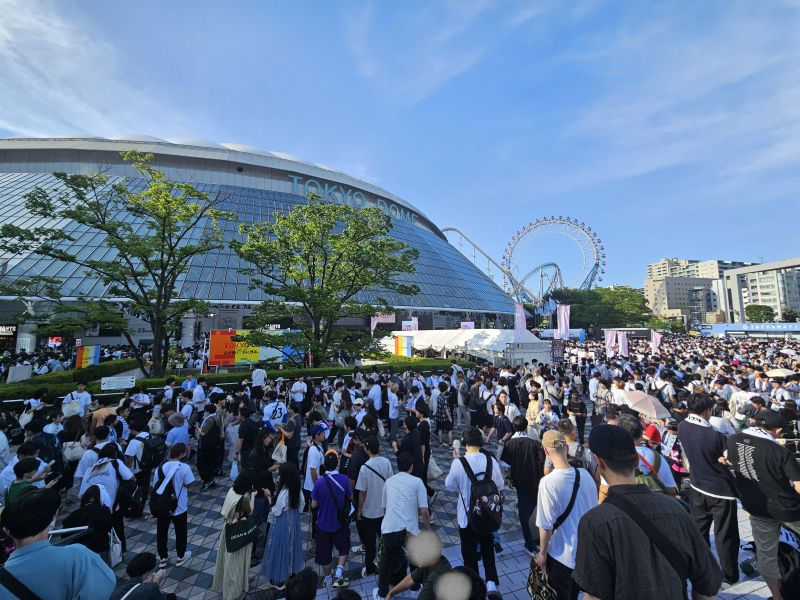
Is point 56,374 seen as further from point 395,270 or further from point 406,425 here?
point 406,425

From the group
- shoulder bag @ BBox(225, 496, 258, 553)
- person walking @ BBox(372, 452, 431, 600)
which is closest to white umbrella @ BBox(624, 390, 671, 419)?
person walking @ BBox(372, 452, 431, 600)

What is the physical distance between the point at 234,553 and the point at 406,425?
296cm

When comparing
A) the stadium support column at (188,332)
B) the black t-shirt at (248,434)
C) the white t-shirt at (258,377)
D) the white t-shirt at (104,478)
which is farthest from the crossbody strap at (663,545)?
the stadium support column at (188,332)

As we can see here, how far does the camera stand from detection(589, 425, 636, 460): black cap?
2.29 m

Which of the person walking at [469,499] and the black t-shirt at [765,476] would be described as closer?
the black t-shirt at [765,476]

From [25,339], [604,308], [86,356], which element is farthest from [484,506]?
[604,308]

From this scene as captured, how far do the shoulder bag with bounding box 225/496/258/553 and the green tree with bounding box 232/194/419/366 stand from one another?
11.0m

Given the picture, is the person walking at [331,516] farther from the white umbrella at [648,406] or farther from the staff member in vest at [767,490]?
the white umbrella at [648,406]

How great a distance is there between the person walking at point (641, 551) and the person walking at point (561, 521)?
3.62 ft

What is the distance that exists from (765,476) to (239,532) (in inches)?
238

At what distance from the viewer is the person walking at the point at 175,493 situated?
489cm

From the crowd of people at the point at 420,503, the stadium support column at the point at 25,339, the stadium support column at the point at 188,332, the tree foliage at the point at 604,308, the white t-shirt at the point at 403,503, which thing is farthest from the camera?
the tree foliage at the point at 604,308

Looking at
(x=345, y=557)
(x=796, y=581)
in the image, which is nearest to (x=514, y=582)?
(x=345, y=557)

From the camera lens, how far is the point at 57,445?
6.70 m
